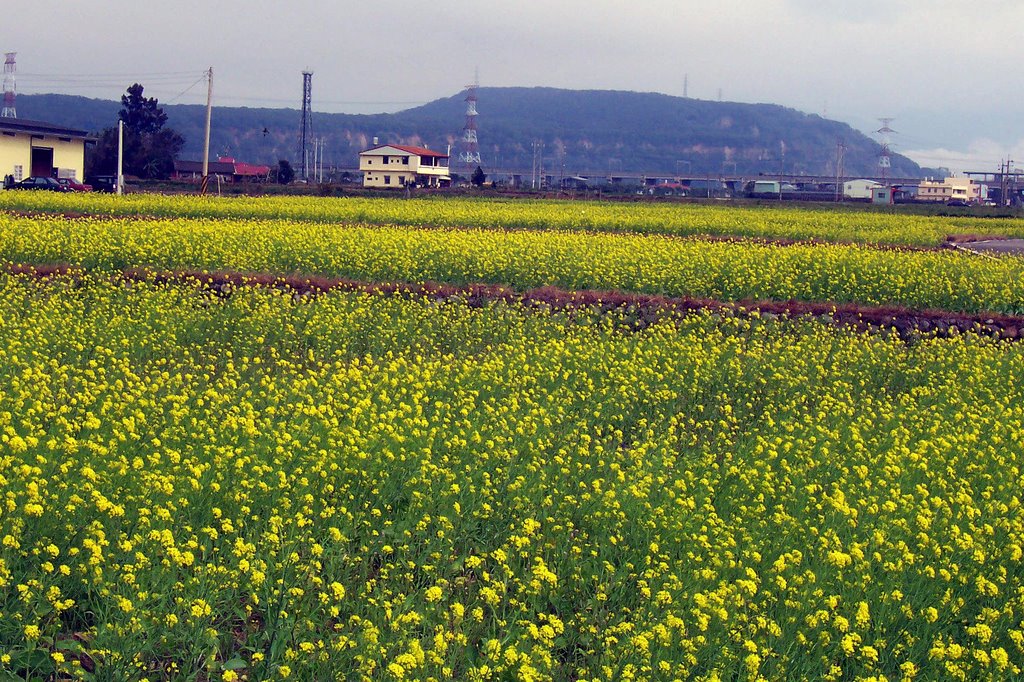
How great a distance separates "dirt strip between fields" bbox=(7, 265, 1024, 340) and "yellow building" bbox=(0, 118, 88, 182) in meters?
38.0

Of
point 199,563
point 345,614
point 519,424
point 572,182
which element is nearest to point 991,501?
point 519,424

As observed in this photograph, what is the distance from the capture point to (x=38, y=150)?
52469 mm

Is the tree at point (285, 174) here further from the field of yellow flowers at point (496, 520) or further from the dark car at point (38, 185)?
the field of yellow flowers at point (496, 520)

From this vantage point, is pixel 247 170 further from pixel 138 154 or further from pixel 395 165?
pixel 138 154

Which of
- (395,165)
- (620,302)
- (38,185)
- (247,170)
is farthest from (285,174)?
(620,302)

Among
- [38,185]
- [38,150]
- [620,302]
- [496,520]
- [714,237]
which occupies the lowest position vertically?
[496,520]

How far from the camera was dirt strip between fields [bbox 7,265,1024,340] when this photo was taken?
48.8 ft

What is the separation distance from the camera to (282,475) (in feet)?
18.7

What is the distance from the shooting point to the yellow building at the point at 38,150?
4950 centimetres

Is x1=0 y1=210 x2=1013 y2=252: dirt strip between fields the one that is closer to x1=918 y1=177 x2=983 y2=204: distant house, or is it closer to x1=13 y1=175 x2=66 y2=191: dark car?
x1=13 y1=175 x2=66 y2=191: dark car

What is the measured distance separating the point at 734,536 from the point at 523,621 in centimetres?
175

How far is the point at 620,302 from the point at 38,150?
45.1 meters

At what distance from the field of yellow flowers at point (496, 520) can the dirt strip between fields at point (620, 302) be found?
3.88 m

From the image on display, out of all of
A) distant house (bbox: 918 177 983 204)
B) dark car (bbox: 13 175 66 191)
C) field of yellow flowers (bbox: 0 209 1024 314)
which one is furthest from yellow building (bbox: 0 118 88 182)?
distant house (bbox: 918 177 983 204)
